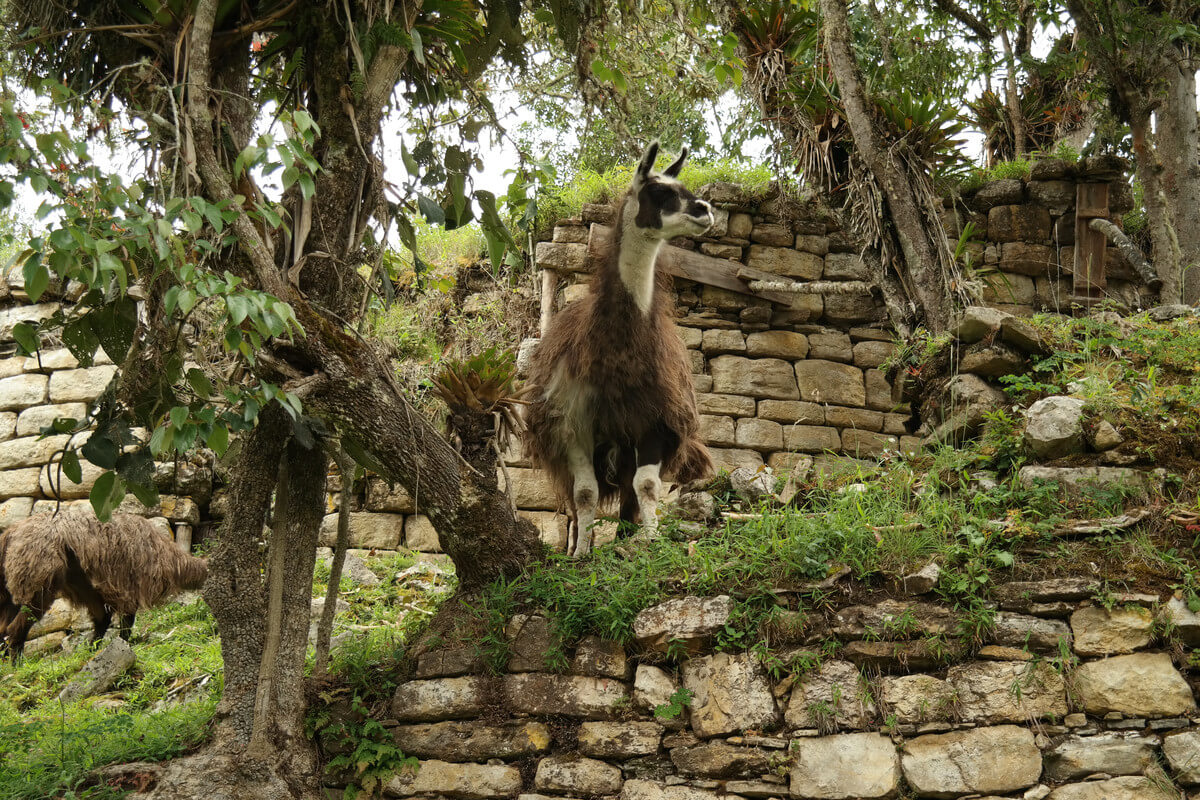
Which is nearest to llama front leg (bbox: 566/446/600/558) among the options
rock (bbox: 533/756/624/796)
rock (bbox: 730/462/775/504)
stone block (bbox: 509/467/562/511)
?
rock (bbox: 730/462/775/504)

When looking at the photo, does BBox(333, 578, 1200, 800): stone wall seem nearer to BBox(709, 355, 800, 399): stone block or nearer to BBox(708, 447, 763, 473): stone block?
BBox(708, 447, 763, 473): stone block

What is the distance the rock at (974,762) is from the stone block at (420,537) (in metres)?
4.55

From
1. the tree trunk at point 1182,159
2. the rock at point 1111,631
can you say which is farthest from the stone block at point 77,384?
the tree trunk at point 1182,159

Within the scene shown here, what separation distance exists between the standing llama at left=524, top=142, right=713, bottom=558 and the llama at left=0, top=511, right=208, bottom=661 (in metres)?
2.82

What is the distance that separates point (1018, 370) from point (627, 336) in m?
2.14

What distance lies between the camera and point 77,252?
3.11 m

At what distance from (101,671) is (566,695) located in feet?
10.8

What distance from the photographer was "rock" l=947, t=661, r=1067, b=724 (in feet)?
12.8

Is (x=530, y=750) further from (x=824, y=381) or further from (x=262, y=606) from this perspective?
(x=824, y=381)

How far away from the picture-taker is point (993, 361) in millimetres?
5477

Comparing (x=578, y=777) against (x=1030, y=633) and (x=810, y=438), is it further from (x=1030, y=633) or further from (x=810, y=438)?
(x=810, y=438)

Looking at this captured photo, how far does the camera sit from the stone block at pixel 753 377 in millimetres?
8164

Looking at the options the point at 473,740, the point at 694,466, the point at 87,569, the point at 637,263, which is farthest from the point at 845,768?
the point at 87,569

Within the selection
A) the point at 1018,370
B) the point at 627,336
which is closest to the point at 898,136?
the point at 1018,370
